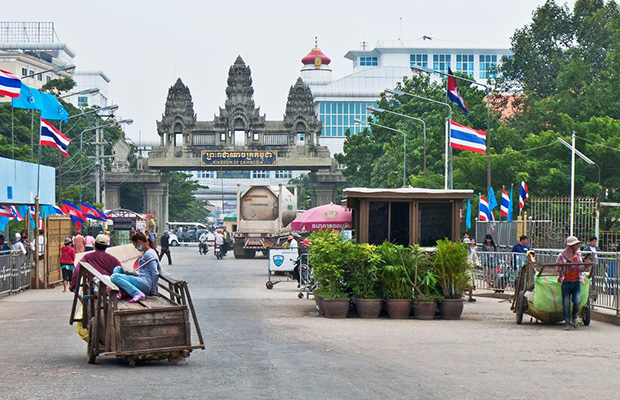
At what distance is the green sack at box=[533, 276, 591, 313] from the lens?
758 inches

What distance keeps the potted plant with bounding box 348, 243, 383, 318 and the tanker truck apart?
32.8 meters

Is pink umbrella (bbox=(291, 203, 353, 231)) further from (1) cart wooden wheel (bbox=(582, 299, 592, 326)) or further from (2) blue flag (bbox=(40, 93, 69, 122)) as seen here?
(2) blue flag (bbox=(40, 93, 69, 122))

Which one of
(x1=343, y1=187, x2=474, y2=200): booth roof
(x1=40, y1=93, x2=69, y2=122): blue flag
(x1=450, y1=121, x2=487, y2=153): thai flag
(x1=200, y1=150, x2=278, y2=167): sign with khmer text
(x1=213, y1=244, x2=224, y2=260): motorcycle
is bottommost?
(x1=213, y1=244, x2=224, y2=260): motorcycle

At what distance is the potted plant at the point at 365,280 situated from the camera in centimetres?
2052

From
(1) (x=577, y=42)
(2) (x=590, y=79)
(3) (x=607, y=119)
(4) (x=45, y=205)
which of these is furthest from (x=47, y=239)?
(1) (x=577, y=42)

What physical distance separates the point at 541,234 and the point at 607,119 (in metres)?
13.9

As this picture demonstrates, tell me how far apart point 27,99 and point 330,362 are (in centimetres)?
2121

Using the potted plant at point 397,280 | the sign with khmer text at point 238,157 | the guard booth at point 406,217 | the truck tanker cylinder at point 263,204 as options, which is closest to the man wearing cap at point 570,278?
the potted plant at point 397,280

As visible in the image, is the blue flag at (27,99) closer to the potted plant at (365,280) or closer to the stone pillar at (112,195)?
the potted plant at (365,280)

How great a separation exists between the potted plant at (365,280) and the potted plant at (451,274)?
1.21 m

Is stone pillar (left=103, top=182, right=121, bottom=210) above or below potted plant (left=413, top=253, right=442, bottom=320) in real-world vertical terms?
above

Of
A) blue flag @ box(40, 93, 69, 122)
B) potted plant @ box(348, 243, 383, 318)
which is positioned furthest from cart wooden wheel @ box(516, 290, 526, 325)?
blue flag @ box(40, 93, 69, 122)

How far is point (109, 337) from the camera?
42.1 feet

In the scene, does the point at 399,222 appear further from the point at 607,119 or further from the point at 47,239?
the point at 607,119
